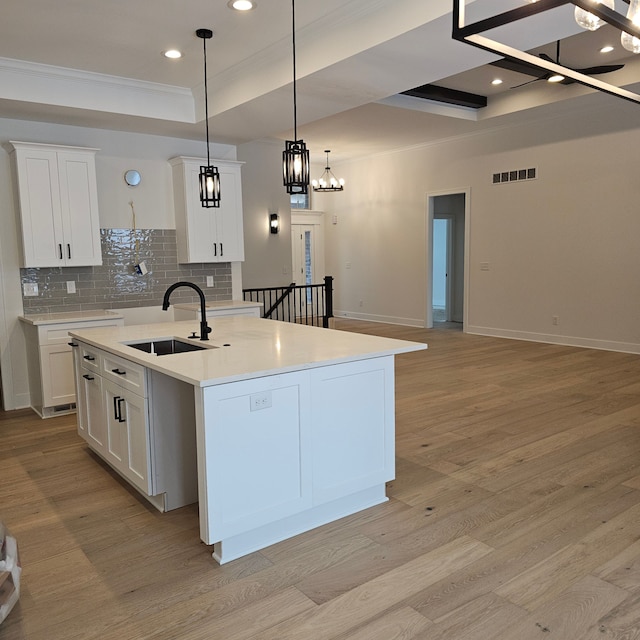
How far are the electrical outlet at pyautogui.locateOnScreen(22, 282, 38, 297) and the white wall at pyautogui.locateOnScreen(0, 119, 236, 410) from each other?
0.05 m

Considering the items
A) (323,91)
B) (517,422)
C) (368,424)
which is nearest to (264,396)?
(368,424)

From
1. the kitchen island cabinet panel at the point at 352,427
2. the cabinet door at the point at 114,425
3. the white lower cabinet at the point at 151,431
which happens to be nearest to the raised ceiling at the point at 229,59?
the kitchen island cabinet panel at the point at 352,427

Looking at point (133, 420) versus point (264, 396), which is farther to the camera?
point (133, 420)

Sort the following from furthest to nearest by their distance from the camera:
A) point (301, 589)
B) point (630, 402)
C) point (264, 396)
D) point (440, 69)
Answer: point (630, 402) < point (440, 69) < point (264, 396) < point (301, 589)

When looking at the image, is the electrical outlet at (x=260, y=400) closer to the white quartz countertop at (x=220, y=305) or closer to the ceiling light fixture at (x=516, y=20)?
the ceiling light fixture at (x=516, y=20)

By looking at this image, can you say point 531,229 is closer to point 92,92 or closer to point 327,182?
point 327,182

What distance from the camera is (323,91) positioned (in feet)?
15.6

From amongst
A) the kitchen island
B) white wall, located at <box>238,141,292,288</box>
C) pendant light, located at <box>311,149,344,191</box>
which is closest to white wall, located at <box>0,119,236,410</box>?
white wall, located at <box>238,141,292,288</box>

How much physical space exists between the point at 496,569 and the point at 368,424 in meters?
0.94

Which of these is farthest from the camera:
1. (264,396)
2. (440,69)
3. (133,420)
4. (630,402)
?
(630,402)

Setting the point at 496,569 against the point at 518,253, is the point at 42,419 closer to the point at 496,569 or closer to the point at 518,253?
the point at 496,569

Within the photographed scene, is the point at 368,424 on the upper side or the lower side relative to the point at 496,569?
upper

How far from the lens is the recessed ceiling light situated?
3750 millimetres

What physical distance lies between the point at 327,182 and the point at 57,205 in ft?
21.7
